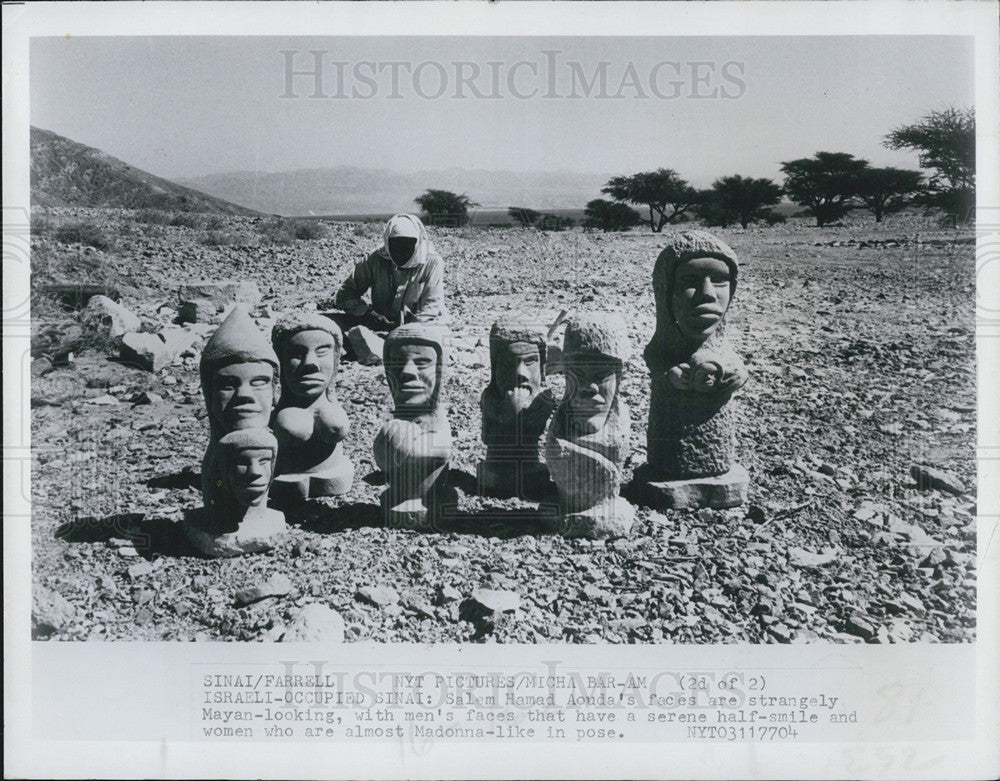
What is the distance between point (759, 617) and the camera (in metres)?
4.89

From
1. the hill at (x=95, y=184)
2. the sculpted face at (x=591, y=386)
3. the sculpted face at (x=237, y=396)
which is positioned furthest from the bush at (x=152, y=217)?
the sculpted face at (x=591, y=386)

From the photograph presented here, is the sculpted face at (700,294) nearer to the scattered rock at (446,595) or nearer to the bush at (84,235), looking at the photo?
the scattered rock at (446,595)

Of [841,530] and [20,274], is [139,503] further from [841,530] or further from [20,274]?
[841,530]

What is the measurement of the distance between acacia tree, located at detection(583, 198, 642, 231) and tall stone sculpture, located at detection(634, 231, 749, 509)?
1.42 metres

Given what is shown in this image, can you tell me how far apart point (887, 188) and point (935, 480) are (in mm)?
1967

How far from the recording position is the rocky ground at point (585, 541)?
16.0 feet

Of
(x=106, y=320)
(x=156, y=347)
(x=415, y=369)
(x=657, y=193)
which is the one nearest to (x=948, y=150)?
(x=657, y=193)

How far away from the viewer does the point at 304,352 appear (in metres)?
5.08

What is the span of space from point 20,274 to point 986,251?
5.23 m

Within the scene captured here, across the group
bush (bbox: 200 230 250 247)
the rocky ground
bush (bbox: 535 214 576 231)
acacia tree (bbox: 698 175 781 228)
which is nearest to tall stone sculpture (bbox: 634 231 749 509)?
the rocky ground

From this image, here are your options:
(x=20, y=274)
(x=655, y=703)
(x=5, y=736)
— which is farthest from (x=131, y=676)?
(x=655, y=703)

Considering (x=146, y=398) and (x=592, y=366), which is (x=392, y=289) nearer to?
(x=146, y=398)

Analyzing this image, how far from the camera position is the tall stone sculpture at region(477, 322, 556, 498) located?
5.05m
